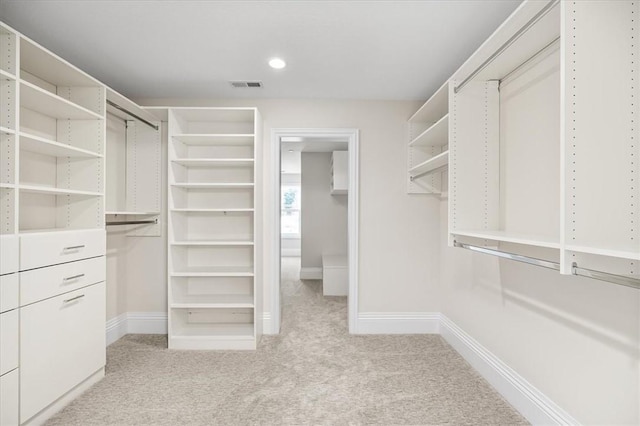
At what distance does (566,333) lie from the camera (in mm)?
1668

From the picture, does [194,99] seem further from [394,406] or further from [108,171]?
[394,406]

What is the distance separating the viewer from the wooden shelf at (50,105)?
1.86 m

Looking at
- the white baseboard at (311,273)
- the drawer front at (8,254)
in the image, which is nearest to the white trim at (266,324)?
the drawer front at (8,254)

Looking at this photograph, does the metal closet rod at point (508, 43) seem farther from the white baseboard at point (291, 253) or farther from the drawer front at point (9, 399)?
the white baseboard at point (291, 253)

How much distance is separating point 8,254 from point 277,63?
79.0 inches

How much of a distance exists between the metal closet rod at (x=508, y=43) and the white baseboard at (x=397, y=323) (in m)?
2.21

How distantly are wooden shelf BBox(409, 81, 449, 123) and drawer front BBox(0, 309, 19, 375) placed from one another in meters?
2.82

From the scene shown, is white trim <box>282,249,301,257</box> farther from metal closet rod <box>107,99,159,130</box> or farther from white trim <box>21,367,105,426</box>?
white trim <box>21,367,105,426</box>

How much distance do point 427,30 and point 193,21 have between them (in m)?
1.41

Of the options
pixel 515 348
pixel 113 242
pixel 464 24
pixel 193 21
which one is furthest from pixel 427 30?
pixel 113 242

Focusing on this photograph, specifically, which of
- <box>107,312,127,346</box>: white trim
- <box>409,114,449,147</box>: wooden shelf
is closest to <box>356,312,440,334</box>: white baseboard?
<box>409,114,449,147</box>: wooden shelf

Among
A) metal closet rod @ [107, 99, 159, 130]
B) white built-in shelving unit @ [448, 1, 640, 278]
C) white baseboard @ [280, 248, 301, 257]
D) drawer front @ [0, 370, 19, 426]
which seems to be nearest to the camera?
white built-in shelving unit @ [448, 1, 640, 278]

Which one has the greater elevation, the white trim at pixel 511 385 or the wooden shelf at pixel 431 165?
the wooden shelf at pixel 431 165

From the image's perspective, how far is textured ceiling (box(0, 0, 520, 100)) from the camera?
1.84m
